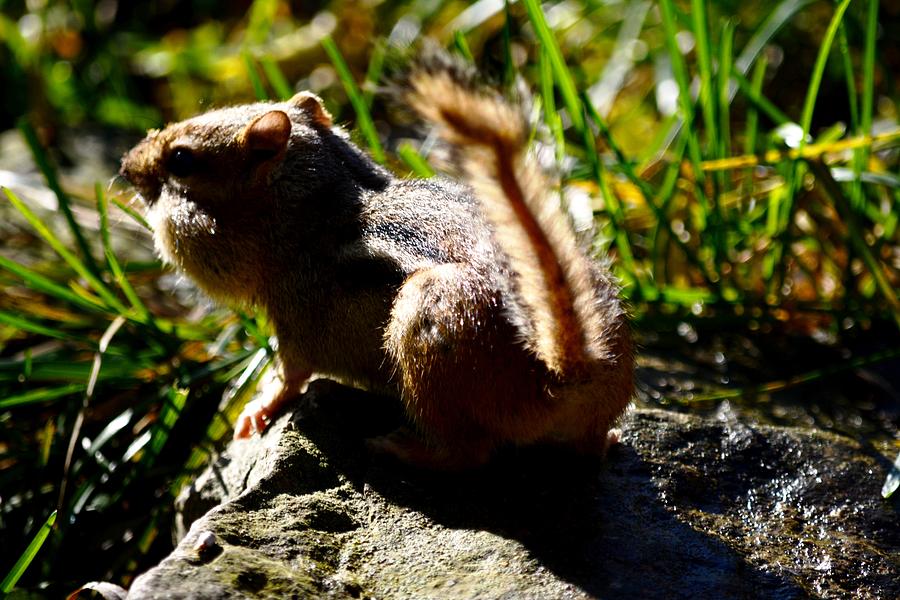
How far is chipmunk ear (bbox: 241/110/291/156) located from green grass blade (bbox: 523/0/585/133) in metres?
1.13

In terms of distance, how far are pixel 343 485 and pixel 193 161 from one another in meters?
1.20

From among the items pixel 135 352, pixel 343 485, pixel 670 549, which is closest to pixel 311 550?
pixel 343 485

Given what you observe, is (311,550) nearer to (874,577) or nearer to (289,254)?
(289,254)

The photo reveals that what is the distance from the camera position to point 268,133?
3.07 m

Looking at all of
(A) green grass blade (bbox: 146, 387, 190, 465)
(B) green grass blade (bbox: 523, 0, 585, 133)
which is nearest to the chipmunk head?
(A) green grass blade (bbox: 146, 387, 190, 465)

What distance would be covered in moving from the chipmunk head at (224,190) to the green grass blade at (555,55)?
1014mm

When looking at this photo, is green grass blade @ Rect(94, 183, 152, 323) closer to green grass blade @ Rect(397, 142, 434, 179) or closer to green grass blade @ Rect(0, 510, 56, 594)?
green grass blade @ Rect(0, 510, 56, 594)

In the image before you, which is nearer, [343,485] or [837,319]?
[343,485]

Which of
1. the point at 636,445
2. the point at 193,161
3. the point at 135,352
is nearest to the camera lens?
the point at 636,445

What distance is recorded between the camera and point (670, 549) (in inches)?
94.6

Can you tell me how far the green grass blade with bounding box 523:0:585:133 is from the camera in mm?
3703

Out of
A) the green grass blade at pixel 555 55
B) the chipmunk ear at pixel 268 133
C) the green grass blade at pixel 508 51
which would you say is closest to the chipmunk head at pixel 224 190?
the chipmunk ear at pixel 268 133

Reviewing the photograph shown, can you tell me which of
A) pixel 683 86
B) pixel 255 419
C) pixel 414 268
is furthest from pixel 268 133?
pixel 683 86

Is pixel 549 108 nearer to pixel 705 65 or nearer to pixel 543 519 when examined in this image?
pixel 705 65
